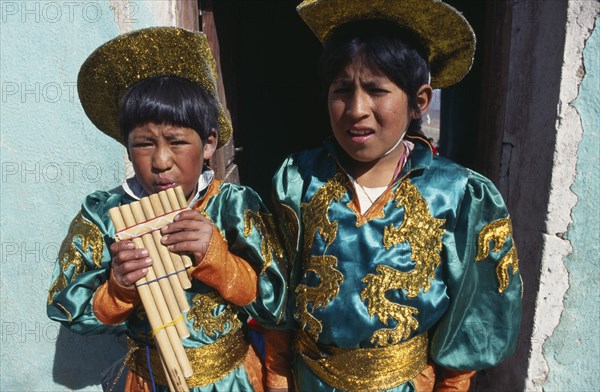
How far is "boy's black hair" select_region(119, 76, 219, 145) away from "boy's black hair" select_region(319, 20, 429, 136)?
1.34 ft

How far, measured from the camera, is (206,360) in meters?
1.60

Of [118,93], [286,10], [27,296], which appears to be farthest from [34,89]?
[286,10]

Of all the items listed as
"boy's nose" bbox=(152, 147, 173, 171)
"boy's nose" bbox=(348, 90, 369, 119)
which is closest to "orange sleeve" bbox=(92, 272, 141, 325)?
"boy's nose" bbox=(152, 147, 173, 171)

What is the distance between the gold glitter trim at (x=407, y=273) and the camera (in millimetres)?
1445

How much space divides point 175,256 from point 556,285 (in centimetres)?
162

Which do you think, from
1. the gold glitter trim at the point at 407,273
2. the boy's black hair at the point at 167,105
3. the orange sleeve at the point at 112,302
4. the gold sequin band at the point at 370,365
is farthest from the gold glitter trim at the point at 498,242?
the orange sleeve at the point at 112,302

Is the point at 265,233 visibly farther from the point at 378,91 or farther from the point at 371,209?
the point at 378,91

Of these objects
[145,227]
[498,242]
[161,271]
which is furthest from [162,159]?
[498,242]

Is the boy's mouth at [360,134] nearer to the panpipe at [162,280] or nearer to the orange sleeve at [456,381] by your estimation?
the panpipe at [162,280]

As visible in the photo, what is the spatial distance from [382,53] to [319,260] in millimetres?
647

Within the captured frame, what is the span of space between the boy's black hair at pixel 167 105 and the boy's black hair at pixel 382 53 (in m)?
0.41

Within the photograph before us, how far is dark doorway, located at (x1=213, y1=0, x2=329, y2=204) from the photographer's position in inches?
169

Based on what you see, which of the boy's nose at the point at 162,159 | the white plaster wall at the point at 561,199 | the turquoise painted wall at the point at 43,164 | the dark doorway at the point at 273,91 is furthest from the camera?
the dark doorway at the point at 273,91

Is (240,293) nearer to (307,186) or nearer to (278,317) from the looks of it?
(278,317)
